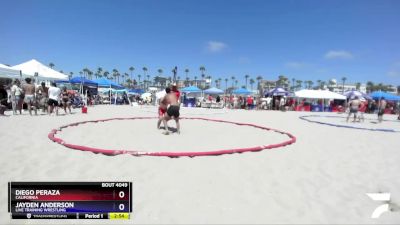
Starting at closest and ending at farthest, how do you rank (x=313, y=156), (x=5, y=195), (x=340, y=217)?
(x=340, y=217), (x=5, y=195), (x=313, y=156)

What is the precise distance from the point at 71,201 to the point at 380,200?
12.9ft

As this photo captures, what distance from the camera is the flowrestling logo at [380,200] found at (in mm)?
3156

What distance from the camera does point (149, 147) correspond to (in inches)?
237

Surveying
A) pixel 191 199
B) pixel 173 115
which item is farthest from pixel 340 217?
pixel 173 115

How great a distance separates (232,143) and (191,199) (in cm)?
375

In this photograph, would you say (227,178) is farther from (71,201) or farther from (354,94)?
(354,94)

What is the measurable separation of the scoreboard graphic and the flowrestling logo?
9.63ft

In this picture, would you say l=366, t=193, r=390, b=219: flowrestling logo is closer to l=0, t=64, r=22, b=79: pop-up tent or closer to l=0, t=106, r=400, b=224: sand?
l=0, t=106, r=400, b=224: sand

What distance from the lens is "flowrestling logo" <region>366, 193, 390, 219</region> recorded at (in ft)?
10.4

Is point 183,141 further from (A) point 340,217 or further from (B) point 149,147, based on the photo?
(A) point 340,217

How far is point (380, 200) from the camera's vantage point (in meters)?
3.54

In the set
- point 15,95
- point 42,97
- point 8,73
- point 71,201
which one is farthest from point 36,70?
point 71,201

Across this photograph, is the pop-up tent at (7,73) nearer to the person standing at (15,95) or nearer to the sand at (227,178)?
the person standing at (15,95)

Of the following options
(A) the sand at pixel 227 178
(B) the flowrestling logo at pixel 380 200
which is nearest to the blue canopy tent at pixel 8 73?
(A) the sand at pixel 227 178
